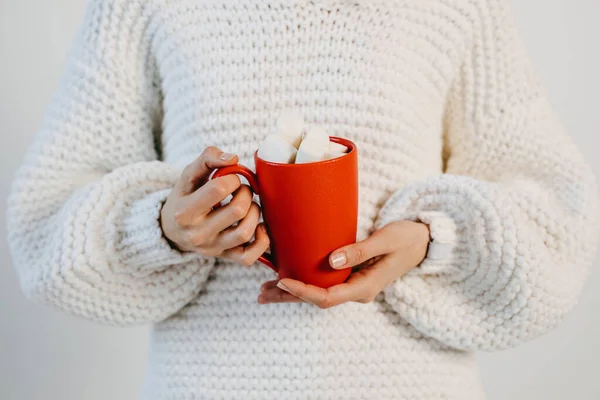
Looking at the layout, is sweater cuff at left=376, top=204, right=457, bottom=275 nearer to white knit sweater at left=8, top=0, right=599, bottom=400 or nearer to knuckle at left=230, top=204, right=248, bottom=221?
white knit sweater at left=8, top=0, right=599, bottom=400

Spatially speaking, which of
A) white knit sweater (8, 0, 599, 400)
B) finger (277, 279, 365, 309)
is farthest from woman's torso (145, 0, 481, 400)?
finger (277, 279, 365, 309)

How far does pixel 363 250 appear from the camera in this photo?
585mm

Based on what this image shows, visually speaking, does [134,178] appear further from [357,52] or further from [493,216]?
[493,216]

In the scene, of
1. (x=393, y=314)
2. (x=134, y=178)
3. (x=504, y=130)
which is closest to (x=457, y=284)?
(x=393, y=314)

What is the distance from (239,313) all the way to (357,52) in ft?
1.07

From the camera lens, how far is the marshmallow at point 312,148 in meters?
0.52

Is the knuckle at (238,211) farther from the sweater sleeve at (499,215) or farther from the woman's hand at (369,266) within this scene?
the sweater sleeve at (499,215)

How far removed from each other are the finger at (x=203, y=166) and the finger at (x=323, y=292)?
119 millimetres

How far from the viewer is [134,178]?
0.70 m

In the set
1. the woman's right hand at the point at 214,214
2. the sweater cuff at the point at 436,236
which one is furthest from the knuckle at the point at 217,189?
the sweater cuff at the point at 436,236

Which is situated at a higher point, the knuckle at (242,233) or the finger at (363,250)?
the knuckle at (242,233)

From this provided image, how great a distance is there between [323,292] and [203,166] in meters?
0.16

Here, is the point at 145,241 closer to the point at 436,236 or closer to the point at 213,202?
the point at 213,202

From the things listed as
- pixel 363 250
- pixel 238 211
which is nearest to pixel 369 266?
pixel 363 250
